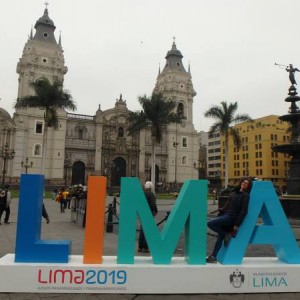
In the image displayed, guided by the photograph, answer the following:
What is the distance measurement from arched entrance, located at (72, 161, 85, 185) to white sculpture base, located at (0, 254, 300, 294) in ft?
163

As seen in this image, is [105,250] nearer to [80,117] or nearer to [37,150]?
[37,150]

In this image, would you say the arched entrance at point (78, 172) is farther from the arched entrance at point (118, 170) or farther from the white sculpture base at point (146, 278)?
the white sculpture base at point (146, 278)

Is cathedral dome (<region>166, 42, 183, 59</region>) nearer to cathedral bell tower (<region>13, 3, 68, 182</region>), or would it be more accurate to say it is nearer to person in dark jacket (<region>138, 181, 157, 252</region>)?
cathedral bell tower (<region>13, 3, 68, 182</region>)

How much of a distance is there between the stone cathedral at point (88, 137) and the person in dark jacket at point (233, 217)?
154 feet

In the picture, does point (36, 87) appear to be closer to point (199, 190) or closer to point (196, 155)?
point (199, 190)

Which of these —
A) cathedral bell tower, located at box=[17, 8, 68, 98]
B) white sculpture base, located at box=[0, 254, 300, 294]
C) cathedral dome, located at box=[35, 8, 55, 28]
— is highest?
cathedral dome, located at box=[35, 8, 55, 28]

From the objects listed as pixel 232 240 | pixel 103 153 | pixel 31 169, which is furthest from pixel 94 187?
pixel 103 153

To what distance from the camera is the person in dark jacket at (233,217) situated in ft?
16.6

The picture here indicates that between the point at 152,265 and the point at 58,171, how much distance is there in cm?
4811

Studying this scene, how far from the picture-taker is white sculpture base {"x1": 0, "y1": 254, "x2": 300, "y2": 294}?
462cm

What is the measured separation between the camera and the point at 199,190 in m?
5.17

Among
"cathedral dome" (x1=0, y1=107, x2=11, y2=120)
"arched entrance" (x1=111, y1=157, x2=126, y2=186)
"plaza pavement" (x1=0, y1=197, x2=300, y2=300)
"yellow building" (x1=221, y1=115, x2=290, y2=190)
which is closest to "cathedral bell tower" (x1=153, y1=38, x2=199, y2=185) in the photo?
"arched entrance" (x1=111, y1=157, x2=126, y2=186)

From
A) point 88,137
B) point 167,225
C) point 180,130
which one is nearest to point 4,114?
point 88,137

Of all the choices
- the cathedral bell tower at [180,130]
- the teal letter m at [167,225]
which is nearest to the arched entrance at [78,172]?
the cathedral bell tower at [180,130]
